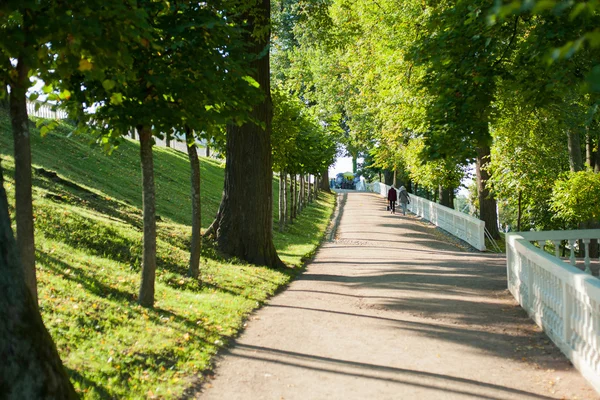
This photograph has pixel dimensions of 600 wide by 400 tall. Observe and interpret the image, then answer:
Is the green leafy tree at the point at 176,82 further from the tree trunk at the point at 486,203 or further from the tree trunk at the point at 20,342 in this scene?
the tree trunk at the point at 486,203

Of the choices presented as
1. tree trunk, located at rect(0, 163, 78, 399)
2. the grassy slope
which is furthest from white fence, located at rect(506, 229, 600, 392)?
tree trunk, located at rect(0, 163, 78, 399)

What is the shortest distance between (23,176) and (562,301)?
19.4 feet

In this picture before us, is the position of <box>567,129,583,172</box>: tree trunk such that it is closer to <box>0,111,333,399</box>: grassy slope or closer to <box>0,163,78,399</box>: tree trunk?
<box>0,111,333,399</box>: grassy slope

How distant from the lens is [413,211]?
45969 mm

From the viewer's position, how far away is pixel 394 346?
8.47 metres

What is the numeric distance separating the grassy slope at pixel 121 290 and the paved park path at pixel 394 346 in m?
0.44

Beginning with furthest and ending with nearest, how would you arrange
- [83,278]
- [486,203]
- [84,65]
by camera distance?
1. [486,203]
2. [83,278]
3. [84,65]

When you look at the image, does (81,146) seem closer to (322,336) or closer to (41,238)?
(41,238)

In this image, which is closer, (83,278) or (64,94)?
(64,94)

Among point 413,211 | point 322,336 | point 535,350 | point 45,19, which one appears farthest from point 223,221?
point 413,211

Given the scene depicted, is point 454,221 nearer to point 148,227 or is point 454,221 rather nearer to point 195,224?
point 195,224

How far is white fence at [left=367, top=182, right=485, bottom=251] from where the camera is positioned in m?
25.0

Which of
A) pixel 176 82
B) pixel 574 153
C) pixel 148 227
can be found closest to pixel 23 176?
pixel 176 82

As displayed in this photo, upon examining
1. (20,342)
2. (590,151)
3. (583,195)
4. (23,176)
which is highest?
(590,151)
